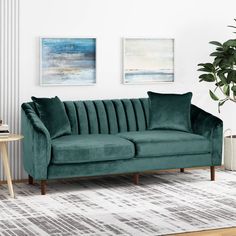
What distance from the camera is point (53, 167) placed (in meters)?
6.02

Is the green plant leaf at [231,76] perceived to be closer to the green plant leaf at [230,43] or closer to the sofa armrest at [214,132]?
the green plant leaf at [230,43]

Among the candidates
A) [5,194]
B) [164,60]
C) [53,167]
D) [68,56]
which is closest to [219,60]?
[164,60]

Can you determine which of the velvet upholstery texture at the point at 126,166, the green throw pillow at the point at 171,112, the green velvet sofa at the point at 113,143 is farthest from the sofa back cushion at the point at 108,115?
the velvet upholstery texture at the point at 126,166

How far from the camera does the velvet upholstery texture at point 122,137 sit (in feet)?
19.7

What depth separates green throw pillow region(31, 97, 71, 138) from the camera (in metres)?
6.35

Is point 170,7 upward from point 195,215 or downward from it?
upward

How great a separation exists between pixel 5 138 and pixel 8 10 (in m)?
1.44

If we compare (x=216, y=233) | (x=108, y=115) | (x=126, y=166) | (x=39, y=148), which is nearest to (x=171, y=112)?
(x=108, y=115)

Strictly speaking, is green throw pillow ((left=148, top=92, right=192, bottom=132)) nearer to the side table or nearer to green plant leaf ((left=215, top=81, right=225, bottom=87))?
green plant leaf ((left=215, top=81, right=225, bottom=87))

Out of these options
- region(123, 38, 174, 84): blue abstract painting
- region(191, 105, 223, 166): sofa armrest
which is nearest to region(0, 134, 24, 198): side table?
region(123, 38, 174, 84): blue abstract painting

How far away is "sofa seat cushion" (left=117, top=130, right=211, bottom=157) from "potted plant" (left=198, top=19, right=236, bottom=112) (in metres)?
0.84

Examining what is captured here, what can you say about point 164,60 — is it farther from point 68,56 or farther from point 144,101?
point 68,56

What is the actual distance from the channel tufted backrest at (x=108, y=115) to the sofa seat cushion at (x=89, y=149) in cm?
36

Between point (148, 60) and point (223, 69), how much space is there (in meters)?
0.83
